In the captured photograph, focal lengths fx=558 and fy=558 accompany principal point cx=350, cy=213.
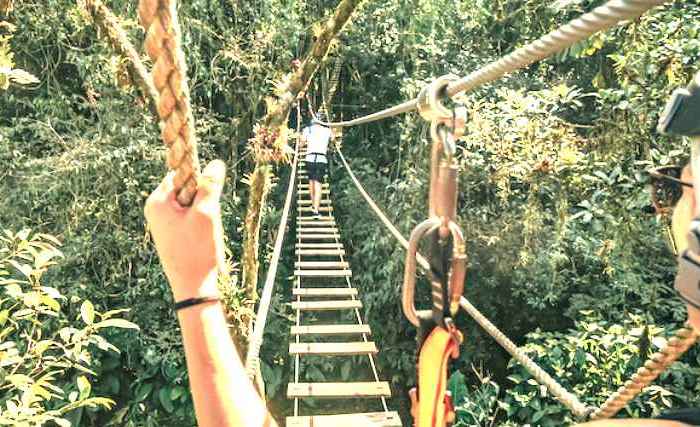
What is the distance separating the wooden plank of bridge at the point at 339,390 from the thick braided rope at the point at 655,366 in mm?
1897

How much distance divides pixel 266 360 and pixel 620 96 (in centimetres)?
357

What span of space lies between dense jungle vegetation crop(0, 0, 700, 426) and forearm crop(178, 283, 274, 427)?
2079 mm

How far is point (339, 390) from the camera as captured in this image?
2631 mm

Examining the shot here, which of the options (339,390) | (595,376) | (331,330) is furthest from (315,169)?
(595,376)

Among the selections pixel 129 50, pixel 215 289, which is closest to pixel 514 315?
pixel 129 50

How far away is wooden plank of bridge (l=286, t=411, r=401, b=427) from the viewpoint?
2.38 meters

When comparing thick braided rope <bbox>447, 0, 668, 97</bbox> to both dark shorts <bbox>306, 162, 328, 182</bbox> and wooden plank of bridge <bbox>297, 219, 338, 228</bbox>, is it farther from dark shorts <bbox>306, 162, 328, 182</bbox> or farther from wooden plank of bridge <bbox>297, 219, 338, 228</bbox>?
wooden plank of bridge <bbox>297, 219, 338, 228</bbox>

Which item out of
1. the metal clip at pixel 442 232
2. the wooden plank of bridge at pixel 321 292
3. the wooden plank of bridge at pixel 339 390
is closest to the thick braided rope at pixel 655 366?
the metal clip at pixel 442 232

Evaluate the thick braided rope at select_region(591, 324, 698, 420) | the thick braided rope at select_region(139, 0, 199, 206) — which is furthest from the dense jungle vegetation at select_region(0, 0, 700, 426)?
the thick braided rope at select_region(139, 0, 199, 206)

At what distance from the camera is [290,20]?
4.86 metres

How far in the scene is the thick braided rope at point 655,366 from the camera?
64 centimetres

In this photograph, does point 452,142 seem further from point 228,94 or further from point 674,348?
point 228,94

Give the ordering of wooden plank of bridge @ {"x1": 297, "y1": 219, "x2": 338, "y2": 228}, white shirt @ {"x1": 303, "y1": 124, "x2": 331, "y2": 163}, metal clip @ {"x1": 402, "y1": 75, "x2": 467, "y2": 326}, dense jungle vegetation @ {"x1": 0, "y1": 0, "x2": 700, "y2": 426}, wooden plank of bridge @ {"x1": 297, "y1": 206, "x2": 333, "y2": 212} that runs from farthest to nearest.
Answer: wooden plank of bridge @ {"x1": 297, "y1": 206, "x2": 333, "y2": 212}
wooden plank of bridge @ {"x1": 297, "y1": 219, "x2": 338, "y2": 228}
white shirt @ {"x1": 303, "y1": 124, "x2": 331, "y2": 163}
dense jungle vegetation @ {"x1": 0, "y1": 0, "x2": 700, "y2": 426}
metal clip @ {"x1": 402, "y1": 75, "x2": 467, "y2": 326}

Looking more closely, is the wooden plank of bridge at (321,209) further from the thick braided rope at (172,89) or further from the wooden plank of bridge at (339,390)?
the thick braided rope at (172,89)
